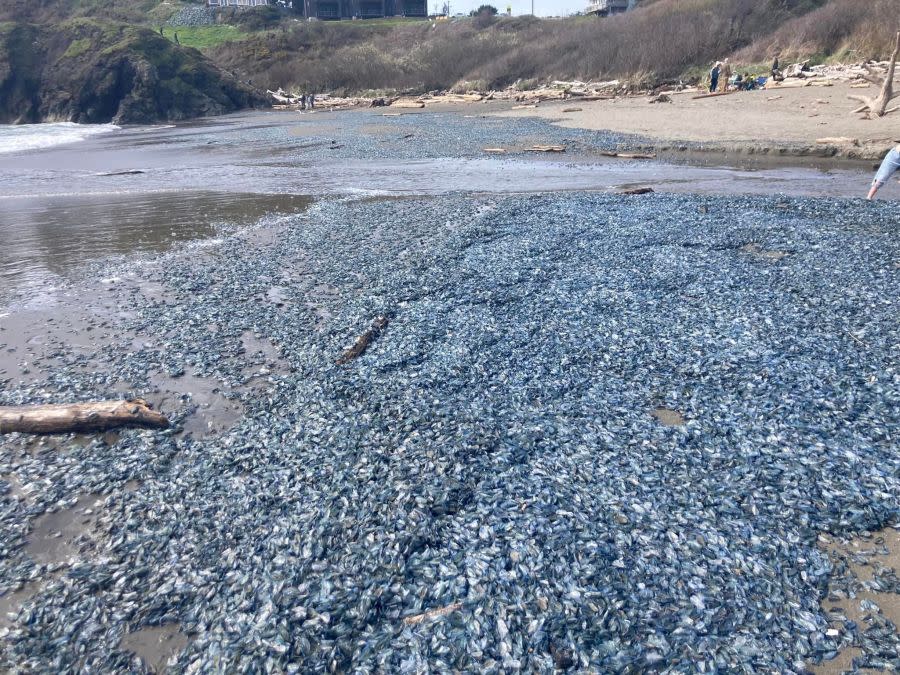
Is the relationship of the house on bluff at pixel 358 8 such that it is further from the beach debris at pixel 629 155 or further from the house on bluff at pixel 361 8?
the beach debris at pixel 629 155

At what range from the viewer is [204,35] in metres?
98.0

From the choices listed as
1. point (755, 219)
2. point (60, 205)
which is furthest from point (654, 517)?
point (60, 205)

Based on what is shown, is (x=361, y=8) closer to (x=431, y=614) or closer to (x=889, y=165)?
(x=889, y=165)

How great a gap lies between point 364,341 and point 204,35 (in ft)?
362

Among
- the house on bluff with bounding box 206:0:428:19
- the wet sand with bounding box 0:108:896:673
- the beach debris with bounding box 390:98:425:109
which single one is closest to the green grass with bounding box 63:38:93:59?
the beach debris with bounding box 390:98:425:109

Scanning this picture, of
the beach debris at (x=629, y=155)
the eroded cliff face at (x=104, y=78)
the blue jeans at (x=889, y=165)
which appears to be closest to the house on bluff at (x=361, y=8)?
the eroded cliff face at (x=104, y=78)

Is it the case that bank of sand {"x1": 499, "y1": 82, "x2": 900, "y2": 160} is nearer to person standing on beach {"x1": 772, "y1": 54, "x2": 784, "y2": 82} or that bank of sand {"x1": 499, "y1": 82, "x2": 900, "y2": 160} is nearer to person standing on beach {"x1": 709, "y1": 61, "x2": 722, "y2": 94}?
person standing on beach {"x1": 709, "y1": 61, "x2": 722, "y2": 94}

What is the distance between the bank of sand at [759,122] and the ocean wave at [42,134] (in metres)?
38.1

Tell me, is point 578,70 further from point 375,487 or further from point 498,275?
point 375,487

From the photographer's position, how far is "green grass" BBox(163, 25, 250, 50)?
94.2m

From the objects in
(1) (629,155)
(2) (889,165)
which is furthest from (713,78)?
(2) (889,165)

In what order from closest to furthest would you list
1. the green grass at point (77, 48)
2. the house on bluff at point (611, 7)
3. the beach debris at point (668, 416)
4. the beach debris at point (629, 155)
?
the beach debris at point (668, 416)
the beach debris at point (629, 155)
the green grass at point (77, 48)
the house on bluff at point (611, 7)

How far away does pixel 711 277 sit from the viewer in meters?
11.0

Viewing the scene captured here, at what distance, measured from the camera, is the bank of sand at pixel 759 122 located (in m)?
24.4
